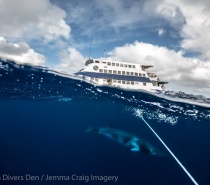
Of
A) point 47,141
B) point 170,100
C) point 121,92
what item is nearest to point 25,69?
point 121,92

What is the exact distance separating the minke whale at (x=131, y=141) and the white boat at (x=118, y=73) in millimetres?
17909

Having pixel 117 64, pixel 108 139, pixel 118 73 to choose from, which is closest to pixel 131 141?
pixel 118 73

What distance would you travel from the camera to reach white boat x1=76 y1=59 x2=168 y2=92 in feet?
114

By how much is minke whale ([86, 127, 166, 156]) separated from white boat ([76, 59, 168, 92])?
1791 centimetres

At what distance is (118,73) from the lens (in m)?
36.9

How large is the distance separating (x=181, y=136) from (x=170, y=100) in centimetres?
3503

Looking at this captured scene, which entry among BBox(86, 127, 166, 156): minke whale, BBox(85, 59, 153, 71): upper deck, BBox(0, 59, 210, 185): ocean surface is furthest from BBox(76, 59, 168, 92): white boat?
BBox(86, 127, 166, 156): minke whale

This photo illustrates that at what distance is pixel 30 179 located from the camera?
25156mm

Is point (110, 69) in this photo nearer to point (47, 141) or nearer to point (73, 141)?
point (73, 141)

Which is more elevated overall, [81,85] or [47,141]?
[81,85]

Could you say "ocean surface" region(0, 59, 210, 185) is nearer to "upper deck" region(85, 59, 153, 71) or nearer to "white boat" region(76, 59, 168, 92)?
"white boat" region(76, 59, 168, 92)

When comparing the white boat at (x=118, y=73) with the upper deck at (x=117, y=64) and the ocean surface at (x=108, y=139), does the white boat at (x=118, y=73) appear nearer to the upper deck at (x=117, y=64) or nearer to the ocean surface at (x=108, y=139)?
the upper deck at (x=117, y=64)

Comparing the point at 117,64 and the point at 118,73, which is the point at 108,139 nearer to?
the point at 118,73

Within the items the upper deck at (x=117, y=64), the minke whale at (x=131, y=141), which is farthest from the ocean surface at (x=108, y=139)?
the upper deck at (x=117, y=64)
